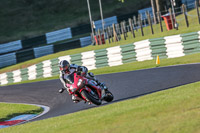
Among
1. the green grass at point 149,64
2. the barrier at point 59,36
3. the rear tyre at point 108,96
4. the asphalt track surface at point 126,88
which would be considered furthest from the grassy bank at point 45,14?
the rear tyre at point 108,96

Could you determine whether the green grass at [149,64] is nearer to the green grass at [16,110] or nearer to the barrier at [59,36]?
the green grass at [16,110]

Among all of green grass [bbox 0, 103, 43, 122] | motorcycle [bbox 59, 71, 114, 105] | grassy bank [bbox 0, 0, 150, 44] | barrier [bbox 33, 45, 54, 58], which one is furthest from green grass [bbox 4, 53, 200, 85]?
grassy bank [bbox 0, 0, 150, 44]

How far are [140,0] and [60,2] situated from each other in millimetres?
9406

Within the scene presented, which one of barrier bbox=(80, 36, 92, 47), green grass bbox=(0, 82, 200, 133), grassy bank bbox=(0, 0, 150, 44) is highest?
grassy bank bbox=(0, 0, 150, 44)

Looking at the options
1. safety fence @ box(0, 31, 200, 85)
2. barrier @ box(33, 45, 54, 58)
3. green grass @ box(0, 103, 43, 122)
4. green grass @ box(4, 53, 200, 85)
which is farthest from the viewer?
barrier @ box(33, 45, 54, 58)

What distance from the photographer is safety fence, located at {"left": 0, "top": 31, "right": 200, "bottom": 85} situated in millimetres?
18980

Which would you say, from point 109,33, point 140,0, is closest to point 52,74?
point 109,33

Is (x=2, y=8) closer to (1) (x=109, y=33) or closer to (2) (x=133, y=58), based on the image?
(1) (x=109, y=33)

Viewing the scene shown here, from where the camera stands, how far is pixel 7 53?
127 ft

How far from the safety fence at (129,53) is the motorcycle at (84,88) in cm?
857

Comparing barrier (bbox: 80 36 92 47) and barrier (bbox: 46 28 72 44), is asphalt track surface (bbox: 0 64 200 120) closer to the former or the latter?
barrier (bbox: 80 36 92 47)

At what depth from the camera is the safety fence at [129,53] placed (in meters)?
19.0

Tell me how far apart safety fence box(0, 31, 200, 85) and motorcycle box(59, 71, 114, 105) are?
28.1ft

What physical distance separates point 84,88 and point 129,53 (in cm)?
1128
